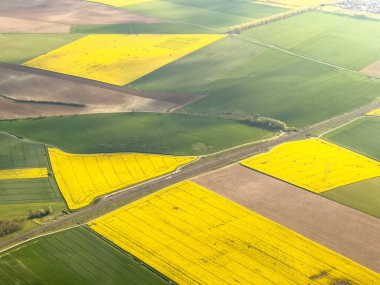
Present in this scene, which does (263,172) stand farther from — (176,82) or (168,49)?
(168,49)

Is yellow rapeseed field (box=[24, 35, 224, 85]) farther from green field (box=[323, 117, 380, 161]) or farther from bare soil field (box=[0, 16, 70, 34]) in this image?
green field (box=[323, 117, 380, 161])

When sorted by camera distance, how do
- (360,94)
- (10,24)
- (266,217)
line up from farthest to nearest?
1. (10,24)
2. (360,94)
3. (266,217)

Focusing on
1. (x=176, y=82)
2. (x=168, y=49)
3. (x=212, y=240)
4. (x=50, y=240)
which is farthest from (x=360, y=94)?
(x=50, y=240)

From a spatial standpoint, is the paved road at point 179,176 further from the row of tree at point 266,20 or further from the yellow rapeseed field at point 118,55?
the row of tree at point 266,20

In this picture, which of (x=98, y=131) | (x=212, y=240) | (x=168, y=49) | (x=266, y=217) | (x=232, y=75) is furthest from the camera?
(x=168, y=49)

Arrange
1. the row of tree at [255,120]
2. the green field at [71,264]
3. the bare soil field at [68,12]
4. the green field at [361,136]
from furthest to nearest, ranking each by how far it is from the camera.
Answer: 1. the bare soil field at [68,12]
2. the row of tree at [255,120]
3. the green field at [361,136]
4. the green field at [71,264]

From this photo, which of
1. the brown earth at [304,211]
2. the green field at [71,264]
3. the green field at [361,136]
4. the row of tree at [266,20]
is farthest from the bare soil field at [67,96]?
the row of tree at [266,20]
